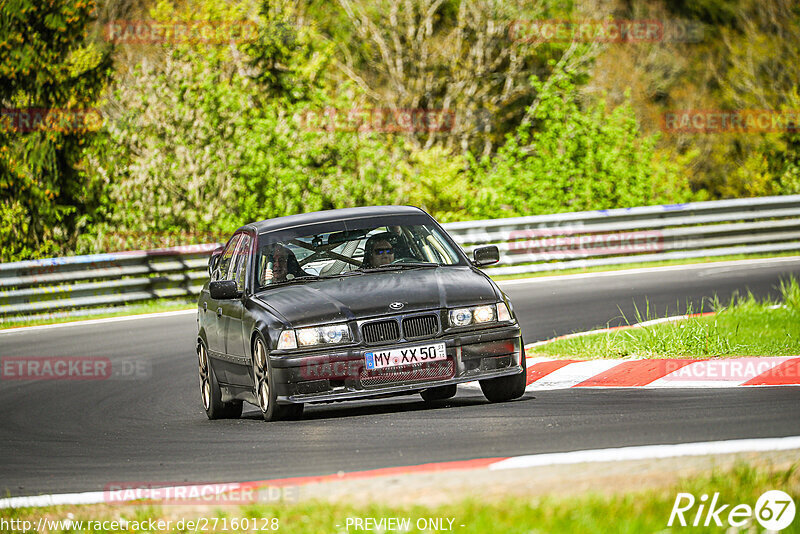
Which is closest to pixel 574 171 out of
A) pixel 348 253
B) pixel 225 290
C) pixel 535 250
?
pixel 535 250

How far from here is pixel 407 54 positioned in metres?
39.0

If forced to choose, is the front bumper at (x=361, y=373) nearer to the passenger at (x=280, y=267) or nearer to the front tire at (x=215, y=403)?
the passenger at (x=280, y=267)

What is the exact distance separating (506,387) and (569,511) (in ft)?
14.0

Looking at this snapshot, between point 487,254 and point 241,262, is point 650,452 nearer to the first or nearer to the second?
point 487,254

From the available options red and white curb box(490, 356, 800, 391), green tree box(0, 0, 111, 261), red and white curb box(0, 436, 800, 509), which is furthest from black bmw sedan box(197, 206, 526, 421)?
green tree box(0, 0, 111, 261)

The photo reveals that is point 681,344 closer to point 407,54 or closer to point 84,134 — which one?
point 84,134

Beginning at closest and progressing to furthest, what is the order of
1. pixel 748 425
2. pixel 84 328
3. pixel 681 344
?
pixel 748 425, pixel 681 344, pixel 84 328

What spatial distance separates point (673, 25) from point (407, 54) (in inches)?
928

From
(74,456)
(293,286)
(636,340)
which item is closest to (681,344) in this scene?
(636,340)

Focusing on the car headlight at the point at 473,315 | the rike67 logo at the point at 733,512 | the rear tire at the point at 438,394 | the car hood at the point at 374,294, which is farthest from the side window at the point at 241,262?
the rike67 logo at the point at 733,512

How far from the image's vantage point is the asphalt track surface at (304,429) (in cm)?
689

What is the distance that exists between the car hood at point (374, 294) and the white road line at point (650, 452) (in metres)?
2.50

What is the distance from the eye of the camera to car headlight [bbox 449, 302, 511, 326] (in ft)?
28.7

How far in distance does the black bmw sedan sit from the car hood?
10 mm
